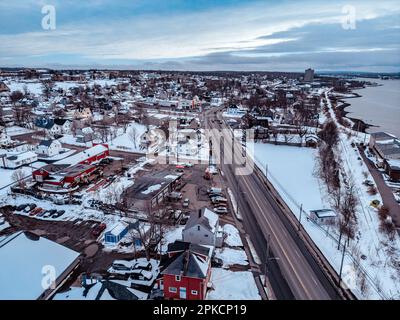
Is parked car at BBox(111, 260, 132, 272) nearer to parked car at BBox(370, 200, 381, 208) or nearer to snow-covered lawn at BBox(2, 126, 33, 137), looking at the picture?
parked car at BBox(370, 200, 381, 208)

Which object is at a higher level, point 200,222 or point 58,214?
point 200,222

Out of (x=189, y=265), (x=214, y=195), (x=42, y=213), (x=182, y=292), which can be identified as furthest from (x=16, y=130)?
(x=182, y=292)

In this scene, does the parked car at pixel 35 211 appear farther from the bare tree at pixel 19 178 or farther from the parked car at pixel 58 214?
the bare tree at pixel 19 178

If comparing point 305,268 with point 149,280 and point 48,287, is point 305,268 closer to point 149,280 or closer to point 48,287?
point 149,280

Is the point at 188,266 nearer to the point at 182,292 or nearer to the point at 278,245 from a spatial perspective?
the point at 182,292

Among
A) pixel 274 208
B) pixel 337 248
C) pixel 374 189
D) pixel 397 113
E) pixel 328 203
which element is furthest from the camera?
pixel 397 113

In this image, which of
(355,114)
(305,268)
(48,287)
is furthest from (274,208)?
(355,114)

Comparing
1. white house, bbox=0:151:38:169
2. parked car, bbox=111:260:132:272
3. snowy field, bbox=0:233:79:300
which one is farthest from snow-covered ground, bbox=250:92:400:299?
white house, bbox=0:151:38:169

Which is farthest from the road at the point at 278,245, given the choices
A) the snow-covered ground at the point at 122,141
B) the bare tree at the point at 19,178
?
the bare tree at the point at 19,178
